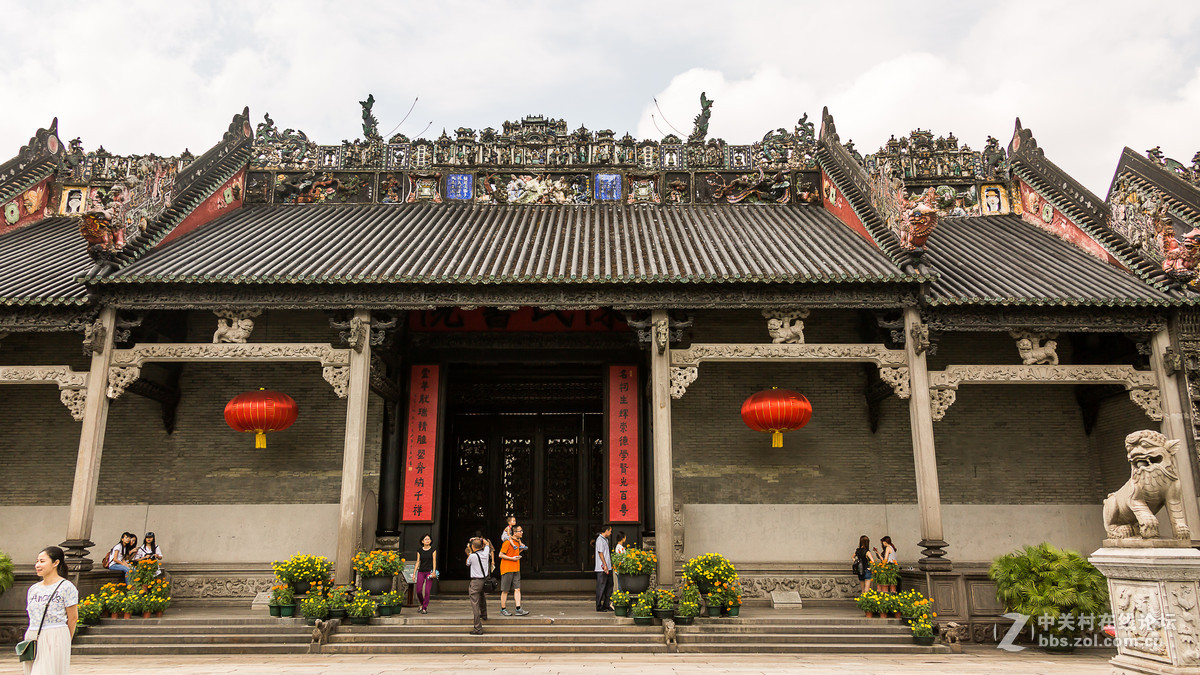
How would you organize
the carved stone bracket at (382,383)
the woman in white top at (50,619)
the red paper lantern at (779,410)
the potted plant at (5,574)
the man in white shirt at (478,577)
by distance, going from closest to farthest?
the woman in white top at (50,619) → the man in white shirt at (478,577) → the potted plant at (5,574) → the red paper lantern at (779,410) → the carved stone bracket at (382,383)

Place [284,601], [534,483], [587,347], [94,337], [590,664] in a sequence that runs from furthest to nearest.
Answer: [534,483]
[587,347]
[94,337]
[284,601]
[590,664]

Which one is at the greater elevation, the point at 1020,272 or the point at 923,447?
the point at 1020,272

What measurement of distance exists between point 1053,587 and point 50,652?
32.8 ft

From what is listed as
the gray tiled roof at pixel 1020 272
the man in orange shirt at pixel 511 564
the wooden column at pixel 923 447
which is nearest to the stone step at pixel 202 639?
the man in orange shirt at pixel 511 564

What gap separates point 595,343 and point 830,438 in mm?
4233

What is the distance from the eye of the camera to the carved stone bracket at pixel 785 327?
34.5ft

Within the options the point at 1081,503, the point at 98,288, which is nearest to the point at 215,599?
the point at 98,288

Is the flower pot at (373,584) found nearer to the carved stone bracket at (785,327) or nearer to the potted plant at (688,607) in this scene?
the potted plant at (688,607)

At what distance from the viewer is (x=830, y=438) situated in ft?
41.3

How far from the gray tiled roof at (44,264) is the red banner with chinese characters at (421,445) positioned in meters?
4.82

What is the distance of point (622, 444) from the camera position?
12.4 meters

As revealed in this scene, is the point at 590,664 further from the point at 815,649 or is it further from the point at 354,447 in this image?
the point at 354,447

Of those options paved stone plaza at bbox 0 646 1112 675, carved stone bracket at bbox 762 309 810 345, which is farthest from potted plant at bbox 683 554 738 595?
carved stone bracket at bbox 762 309 810 345

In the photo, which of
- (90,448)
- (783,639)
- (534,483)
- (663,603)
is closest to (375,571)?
(663,603)
